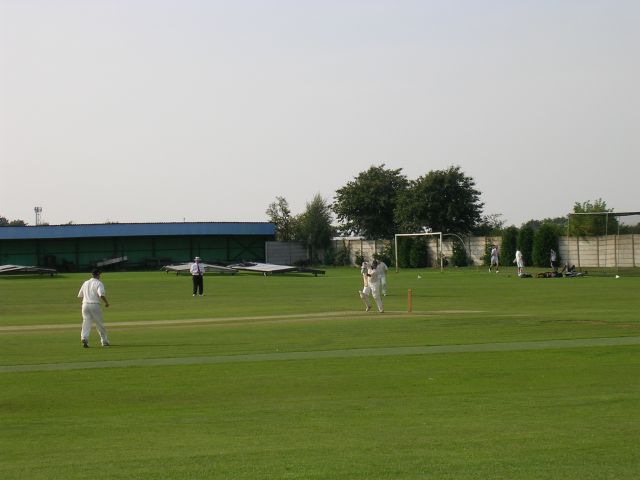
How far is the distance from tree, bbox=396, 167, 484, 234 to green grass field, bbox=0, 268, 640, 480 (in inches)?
2470

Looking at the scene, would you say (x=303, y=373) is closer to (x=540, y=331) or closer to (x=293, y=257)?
(x=540, y=331)

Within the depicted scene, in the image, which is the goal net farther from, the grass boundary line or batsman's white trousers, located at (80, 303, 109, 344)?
batsman's white trousers, located at (80, 303, 109, 344)

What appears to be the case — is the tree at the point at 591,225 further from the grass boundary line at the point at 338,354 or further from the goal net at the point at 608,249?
the grass boundary line at the point at 338,354

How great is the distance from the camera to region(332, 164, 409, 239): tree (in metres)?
107

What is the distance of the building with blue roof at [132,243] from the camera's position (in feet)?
324

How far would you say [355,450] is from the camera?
10859 mm

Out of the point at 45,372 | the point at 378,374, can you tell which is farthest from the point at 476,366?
the point at 45,372

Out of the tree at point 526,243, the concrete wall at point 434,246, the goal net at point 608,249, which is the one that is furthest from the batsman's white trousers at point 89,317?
the concrete wall at point 434,246

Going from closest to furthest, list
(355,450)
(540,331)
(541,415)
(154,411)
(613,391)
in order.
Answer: (355,450) < (541,415) < (154,411) < (613,391) < (540,331)

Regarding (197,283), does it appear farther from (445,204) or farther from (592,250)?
(445,204)

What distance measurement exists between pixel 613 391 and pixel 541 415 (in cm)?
271

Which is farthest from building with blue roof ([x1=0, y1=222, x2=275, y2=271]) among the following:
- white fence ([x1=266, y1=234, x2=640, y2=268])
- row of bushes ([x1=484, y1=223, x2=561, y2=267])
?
row of bushes ([x1=484, y1=223, x2=561, y2=267])

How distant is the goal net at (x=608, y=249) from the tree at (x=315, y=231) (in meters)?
33.0

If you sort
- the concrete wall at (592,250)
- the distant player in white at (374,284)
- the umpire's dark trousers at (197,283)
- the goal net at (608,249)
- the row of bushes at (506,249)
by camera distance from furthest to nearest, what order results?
1. the row of bushes at (506,249)
2. the concrete wall at (592,250)
3. the goal net at (608,249)
4. the umpire's dark trousers at (197,283)
5. the distant player in white at (374,284)
